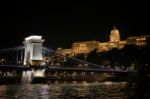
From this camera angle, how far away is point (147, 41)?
138 m

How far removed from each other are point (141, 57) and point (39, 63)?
122 ft

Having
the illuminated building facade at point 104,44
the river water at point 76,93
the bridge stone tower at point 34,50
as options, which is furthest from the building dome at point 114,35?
the river water at point 76,93

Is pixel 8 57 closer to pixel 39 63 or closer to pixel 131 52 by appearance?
pixel 39 63

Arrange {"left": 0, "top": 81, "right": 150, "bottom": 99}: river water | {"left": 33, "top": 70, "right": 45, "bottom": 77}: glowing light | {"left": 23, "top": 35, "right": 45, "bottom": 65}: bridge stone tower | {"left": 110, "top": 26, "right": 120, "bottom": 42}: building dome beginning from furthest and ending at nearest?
{"left": 110, "top": 26, "right": 120, "bottom": 42}: building dome < {"left": 23, "top": 35, "right": 45, "bottom": 65}: bridge stone tower < {"left": 33, "top": 70, "right": 45, "bottom": 77}: glowing light < {"left": 0, "top": 81, "right": 150, "bottom": 99}: river water

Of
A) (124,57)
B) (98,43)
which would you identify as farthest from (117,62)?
(98,43)

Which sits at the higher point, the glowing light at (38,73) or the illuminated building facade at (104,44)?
the illuminated building facade at (104,44)

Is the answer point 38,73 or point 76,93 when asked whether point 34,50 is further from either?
point 76,93

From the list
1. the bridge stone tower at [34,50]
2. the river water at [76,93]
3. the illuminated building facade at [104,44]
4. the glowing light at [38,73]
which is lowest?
the river water at [76,93]

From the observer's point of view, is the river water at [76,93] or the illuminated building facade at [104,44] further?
the illuminated building facade at [104,44]

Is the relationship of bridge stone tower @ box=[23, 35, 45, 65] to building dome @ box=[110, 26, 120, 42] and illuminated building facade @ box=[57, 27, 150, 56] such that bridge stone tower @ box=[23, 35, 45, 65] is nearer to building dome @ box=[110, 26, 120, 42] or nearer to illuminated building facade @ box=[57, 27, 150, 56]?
illuminated building facade @ box=[57, 27, 150, 56]

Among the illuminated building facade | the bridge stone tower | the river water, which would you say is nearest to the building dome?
the illuminated building facade

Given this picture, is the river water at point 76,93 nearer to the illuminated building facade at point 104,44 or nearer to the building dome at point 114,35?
the illuminated building facade at point 104,44

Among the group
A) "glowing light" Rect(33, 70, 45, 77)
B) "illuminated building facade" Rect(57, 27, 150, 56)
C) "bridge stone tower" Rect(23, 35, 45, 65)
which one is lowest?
"glowing light" Rect(33, 70, 45, 77)

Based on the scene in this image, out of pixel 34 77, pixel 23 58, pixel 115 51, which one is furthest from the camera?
pixel 115 51
